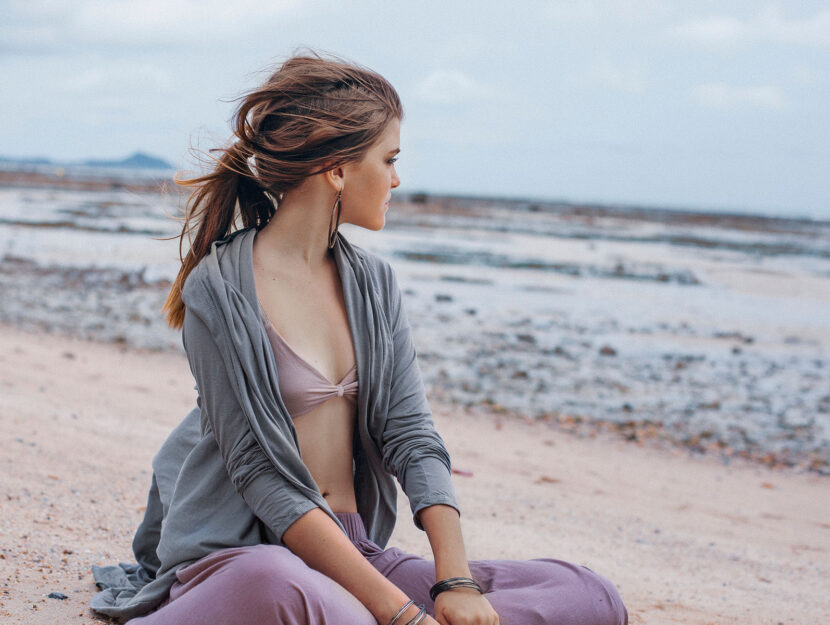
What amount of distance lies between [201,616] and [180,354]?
722 cm

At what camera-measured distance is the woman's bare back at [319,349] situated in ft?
7.54

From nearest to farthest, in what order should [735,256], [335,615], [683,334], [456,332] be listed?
[335,615] → [456,332] → [683,334] → [735,256]

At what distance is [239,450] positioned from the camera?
2111mm

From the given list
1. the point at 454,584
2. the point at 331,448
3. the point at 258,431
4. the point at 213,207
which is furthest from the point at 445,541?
the point at 213,207

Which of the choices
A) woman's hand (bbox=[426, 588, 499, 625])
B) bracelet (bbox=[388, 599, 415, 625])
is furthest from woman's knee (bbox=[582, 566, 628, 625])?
bracelet (bbox=[388, 599, 415, 625])

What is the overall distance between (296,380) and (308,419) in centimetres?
13

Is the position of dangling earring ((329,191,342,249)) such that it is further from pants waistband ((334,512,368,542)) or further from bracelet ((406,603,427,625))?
bracelet ((406,603,427,625))

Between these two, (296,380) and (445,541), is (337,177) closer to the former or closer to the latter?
(296,380)

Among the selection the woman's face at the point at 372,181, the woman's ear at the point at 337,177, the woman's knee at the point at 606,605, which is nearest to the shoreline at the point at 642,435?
the woman's knee at the point at 606,605

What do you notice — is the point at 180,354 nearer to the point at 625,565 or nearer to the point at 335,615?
the point at 625,565

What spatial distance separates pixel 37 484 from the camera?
398cm

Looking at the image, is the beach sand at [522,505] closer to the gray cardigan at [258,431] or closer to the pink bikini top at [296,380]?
the gray cardigan at [258,431]

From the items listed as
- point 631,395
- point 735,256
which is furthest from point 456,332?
point 735,256

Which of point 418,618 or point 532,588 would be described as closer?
point 418,618
